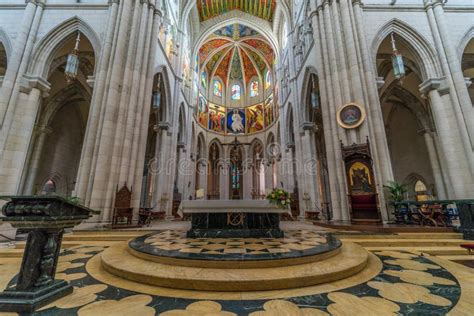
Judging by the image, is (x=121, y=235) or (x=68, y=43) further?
(x=68, y=43)

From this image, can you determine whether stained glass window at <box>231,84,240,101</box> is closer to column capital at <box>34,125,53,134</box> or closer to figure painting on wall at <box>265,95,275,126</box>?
figure painting on wall at <box>265,95,275,126</box>

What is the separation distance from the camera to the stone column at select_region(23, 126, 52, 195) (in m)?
11.6

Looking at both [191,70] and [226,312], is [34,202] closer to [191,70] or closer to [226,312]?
[226,312]

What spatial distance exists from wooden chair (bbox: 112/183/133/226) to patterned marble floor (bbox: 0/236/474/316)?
4799 millimetres

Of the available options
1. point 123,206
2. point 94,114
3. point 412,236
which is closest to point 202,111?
point 94,114

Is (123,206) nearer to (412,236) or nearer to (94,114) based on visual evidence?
(94,114)

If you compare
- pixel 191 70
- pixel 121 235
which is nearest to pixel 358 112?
pixel 121 235

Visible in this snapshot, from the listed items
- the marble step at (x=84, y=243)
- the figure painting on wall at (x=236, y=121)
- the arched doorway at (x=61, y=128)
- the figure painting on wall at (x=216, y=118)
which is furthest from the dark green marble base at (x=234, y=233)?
the figure painting on wall at (x=236, y=121)

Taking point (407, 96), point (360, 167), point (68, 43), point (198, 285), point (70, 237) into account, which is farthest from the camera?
point (407, 96)

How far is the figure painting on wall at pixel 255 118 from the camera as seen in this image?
24.0m

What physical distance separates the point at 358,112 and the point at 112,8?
11.2 m

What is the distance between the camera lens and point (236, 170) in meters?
10.5

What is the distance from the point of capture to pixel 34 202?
1.93 metres

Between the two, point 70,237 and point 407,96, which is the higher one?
point 407,96
